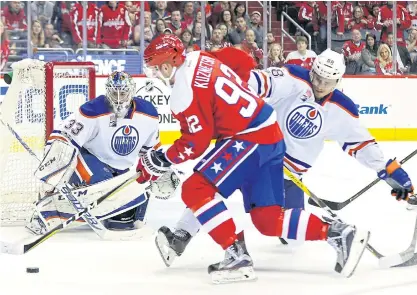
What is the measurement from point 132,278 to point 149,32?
5.11m

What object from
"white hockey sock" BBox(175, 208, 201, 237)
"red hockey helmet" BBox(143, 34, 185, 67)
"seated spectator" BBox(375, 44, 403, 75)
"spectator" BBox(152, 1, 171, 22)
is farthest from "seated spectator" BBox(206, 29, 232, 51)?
"red hockey helmet" BBox(143, 34, 185, 67)

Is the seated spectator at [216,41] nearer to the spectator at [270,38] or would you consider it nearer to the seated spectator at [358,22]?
the spectator at [270,38]

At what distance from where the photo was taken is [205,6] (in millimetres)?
8406

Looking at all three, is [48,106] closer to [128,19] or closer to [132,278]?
[132,278]

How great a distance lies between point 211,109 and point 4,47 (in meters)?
5.12

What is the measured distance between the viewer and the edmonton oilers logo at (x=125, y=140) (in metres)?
4.25

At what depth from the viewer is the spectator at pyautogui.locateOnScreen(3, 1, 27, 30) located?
7992 mm

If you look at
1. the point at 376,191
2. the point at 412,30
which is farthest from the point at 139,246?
the point at 412,30

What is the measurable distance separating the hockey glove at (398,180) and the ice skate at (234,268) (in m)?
0.75

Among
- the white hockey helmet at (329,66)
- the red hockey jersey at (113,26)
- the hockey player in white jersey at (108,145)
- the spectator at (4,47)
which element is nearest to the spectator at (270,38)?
the red hockey jersey at (113,26)

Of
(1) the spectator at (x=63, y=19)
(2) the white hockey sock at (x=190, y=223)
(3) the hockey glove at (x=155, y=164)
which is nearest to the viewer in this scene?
(3) the hockey glove at (x=155, y=164)

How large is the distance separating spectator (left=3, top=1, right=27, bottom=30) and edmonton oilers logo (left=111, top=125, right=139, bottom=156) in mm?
3969

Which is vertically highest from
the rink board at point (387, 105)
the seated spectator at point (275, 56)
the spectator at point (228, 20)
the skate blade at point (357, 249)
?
the spectator at point (228, 20)

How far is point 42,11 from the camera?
8.19m
